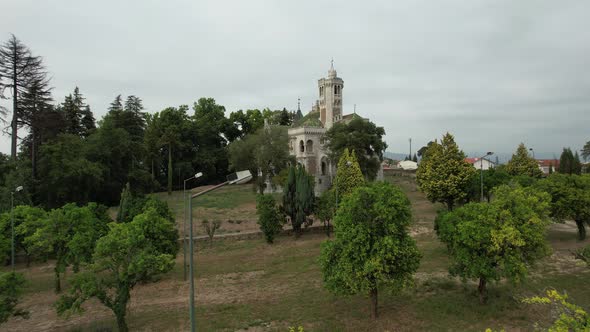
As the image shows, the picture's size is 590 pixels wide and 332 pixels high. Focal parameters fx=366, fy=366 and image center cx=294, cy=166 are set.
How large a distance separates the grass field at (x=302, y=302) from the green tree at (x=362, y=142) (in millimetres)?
21811

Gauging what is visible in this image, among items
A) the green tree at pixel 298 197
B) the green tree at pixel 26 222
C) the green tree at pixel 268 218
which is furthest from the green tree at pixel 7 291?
the green tree at pixel 298 197

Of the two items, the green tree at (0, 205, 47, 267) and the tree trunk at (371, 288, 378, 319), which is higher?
the green tree at (0, 205, 47, 267)

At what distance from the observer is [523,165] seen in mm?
47938

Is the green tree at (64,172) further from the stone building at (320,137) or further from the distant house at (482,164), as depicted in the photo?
the distant house at (482,164)

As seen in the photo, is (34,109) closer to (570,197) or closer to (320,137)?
(320,137)

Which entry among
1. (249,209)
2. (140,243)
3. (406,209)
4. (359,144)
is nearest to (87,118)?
(249,209)

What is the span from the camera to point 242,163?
54.3 meters

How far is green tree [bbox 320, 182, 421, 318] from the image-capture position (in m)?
16.5

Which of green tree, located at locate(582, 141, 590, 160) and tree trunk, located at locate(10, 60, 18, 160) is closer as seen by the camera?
tree trunk, located at locate(10, 60, 18, 160)

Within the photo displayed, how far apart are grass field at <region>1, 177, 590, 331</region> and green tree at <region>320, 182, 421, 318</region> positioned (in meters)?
2.17

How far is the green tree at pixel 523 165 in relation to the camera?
47.6 m

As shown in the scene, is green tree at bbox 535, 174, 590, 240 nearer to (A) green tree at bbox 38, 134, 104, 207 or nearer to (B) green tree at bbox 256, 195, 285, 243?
(B) green tree at bbox 256, 195, 285, 243

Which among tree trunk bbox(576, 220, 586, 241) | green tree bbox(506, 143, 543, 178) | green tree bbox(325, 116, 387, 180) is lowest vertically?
tree trunk bbox(576, 220, 586, 241)

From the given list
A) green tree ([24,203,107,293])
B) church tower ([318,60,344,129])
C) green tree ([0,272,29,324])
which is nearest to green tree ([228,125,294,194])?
church tower ([318,60,344,129])
